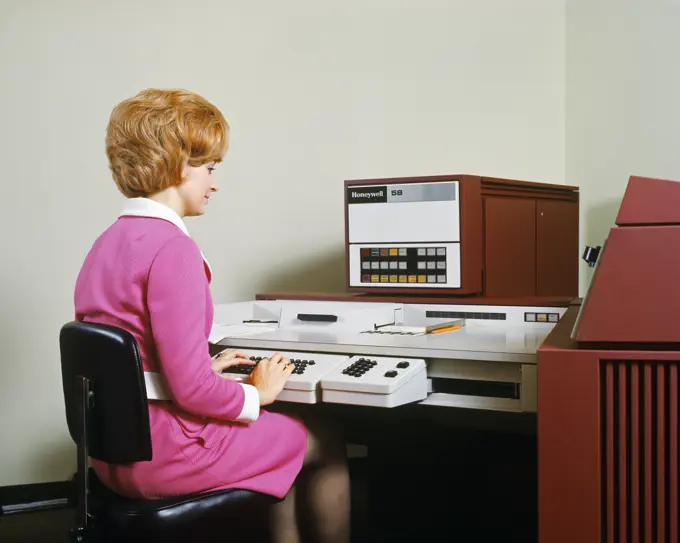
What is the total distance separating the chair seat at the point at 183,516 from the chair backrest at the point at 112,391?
9cm

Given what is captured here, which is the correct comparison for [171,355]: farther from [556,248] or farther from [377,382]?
[556,248]

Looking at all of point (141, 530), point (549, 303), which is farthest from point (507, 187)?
point (141, 530)

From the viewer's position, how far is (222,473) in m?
1.31

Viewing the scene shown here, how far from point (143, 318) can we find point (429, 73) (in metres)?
1.71

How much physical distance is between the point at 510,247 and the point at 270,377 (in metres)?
0.86

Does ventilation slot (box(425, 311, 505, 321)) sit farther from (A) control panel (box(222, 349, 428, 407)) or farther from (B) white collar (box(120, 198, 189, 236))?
(B) white collar (box(120, 198, 189, 236))

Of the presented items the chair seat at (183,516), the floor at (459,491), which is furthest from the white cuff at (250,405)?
the floor at (459,491)

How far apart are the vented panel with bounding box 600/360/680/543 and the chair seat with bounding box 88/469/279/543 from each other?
23.5 inches

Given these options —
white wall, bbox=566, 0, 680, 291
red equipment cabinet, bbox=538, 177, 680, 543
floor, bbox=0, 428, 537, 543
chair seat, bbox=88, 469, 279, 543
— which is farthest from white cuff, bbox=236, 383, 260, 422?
white wall, bbox=566, 0, 680, 291

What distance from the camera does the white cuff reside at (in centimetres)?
133

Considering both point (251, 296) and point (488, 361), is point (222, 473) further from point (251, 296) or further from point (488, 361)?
point (251, 296)

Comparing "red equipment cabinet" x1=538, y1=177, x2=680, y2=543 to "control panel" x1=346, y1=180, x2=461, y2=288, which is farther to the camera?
"control panel" x1=346, y1=180, x2=461, y2=288

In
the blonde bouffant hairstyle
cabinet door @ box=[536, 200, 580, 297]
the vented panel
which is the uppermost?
the blonde bouffant hairstyle

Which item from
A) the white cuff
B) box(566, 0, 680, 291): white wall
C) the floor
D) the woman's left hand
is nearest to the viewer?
the white cuff
